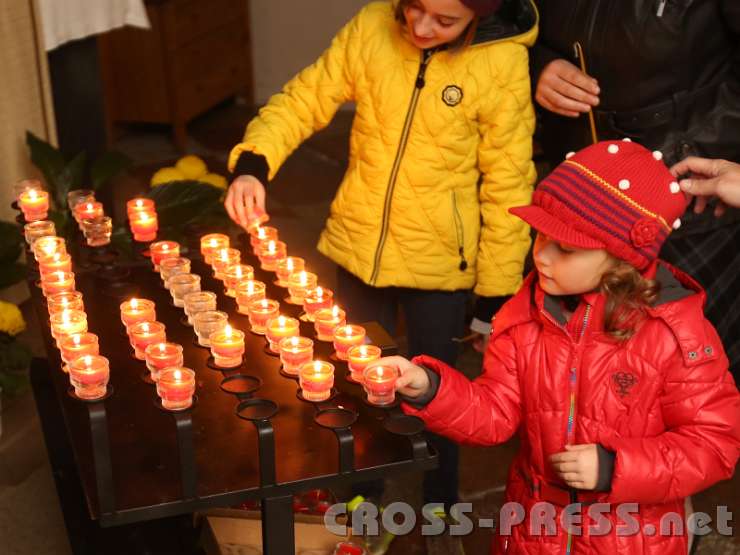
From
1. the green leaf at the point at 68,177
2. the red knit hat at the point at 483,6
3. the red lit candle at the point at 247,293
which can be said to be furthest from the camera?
the green leaf at the point at 68,177

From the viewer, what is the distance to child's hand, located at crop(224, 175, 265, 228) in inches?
91.7

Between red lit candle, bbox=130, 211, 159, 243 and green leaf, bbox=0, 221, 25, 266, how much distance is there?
115cm

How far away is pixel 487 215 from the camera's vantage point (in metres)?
2.55

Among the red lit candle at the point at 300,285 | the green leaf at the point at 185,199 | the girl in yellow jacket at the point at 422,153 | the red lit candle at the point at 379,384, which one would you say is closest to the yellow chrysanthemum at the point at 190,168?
the green leaf at the point at 185,199

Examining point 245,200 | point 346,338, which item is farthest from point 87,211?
point 346,338

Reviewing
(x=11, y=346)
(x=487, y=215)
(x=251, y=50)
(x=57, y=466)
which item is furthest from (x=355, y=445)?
(x=251, y=50)

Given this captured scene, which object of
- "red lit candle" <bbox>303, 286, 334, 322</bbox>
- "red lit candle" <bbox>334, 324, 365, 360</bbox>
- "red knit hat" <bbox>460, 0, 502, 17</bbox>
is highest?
"red knit hat" <bbox>460, 0, 502, 17</bbox>

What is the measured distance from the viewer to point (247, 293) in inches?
83.7

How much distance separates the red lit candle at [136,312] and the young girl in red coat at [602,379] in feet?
1.64

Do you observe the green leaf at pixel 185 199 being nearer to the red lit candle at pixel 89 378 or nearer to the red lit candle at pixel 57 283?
the red lit candle at pixel 57 283

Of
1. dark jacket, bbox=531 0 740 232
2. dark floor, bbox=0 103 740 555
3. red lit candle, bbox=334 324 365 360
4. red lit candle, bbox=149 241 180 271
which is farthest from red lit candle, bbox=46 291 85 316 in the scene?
dark jacket, bbox=531 0 740 232

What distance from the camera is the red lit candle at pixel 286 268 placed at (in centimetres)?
225

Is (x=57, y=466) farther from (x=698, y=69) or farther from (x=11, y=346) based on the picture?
(x=698, y=69)

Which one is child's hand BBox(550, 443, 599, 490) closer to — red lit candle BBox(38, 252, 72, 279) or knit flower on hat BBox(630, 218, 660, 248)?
knit flower on hat BBox(630, 218, 660, 248)
